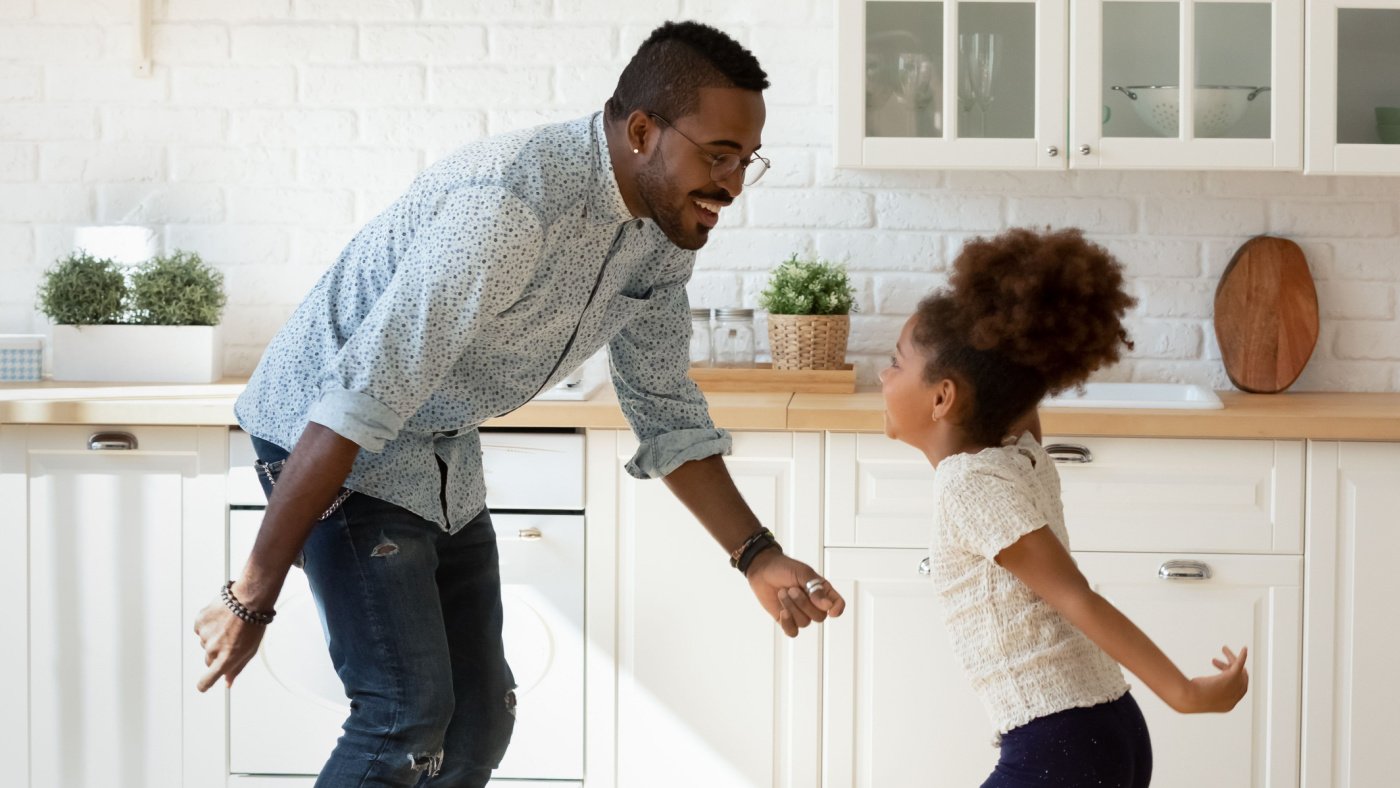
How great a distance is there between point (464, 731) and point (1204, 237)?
81.3 inches

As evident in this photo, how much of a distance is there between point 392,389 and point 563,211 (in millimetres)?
282

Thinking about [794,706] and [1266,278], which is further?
[1266,278]

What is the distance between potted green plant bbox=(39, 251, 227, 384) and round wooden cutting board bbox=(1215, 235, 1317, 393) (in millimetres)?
2099

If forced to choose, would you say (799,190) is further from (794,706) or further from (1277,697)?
(1277,697)

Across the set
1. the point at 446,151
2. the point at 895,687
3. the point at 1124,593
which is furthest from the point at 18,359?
the point at 1124,593

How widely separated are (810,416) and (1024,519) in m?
1.08

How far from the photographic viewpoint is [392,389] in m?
1.46

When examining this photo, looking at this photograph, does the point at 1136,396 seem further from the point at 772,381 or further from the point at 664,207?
the point at 664,207

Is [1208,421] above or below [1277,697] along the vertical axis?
above

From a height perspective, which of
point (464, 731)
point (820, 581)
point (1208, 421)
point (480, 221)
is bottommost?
point (464, 731)

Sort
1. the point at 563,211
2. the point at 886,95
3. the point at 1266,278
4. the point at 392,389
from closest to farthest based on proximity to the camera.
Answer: the point at 392,389 < the point at 563,211 < the point at 886,95 < the point at 1266,278

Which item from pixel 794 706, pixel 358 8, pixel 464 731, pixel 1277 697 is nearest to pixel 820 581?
pixel 464 731

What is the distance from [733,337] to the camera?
3150 millimetres

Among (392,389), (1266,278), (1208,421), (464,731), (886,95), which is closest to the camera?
(392,389)
